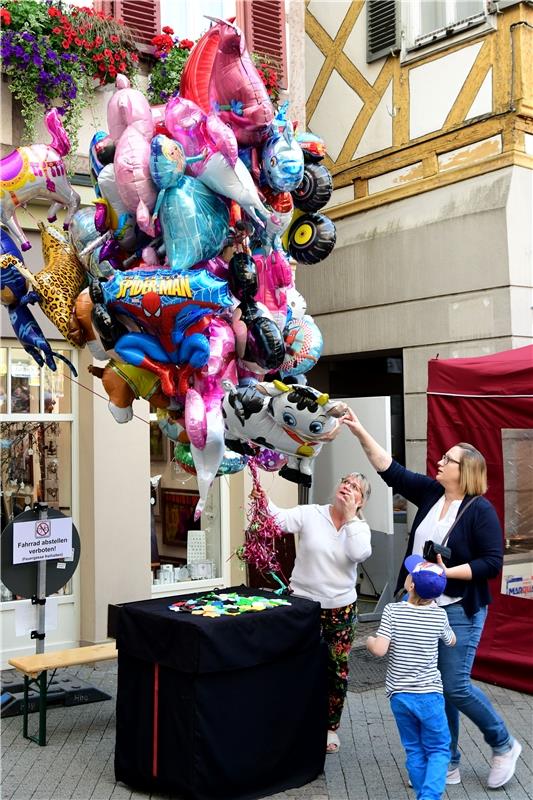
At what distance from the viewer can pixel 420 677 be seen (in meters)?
4.05

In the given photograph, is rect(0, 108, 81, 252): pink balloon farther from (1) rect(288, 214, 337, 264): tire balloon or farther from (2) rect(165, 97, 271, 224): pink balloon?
(1) rect(288, 214, 337, 264): tire balloon

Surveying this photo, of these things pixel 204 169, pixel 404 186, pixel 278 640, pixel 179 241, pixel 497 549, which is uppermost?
pixel 404 186

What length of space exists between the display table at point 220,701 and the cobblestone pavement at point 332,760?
20cm

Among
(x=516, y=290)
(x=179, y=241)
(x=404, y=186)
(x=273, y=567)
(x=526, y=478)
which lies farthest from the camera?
(x=404, y=186)

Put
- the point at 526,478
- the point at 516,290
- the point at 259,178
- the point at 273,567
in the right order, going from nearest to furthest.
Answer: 1. the point at 259,178
2. the point at 273,567
3. the point at 526,478
4. the point at 516,290

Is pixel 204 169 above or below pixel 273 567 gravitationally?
above

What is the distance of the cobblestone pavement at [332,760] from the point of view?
14.8ft

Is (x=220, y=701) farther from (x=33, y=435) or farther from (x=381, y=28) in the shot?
(x=381, y=28)

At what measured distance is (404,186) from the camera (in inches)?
360

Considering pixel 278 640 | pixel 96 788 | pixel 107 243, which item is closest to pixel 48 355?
pixel 107 243

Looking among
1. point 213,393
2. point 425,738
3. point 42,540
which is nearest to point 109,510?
point 42,540

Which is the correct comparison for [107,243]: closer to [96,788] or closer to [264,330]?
[264,330]

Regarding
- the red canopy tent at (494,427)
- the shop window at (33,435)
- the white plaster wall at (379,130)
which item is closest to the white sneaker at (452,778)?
the red canopy tent at (494,427)

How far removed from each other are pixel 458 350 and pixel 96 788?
527 cm
